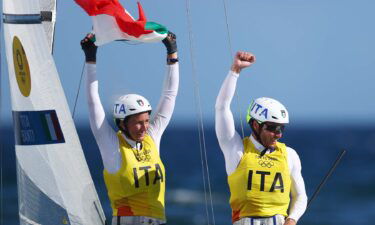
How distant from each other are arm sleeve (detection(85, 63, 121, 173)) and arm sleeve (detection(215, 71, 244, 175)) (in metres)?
0.77

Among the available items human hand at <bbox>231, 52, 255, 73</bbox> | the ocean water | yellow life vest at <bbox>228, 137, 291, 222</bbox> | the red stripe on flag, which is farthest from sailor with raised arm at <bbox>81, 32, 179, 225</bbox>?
the ocean water

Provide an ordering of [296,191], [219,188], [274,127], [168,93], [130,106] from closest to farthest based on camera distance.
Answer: [130,106]
[274,127]
[168,93]
[296,191]
[219,188]

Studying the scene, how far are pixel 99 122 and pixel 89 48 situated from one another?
55 centimetres

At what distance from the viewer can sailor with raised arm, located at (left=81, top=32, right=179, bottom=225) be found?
26.1ft

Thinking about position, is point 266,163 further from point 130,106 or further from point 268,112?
point 130,106

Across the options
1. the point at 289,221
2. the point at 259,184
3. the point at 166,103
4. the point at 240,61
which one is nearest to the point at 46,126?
the point at 166,103

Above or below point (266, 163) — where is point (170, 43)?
above

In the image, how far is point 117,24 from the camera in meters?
8.37

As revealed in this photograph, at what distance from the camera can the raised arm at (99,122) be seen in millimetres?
7984

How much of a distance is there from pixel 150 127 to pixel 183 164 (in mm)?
41779

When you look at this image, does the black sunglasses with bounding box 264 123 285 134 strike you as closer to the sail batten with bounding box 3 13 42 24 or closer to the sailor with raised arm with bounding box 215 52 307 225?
the sailor with raised arm with bounding box 215 52 307 225

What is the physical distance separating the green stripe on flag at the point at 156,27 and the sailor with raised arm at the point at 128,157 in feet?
1.52

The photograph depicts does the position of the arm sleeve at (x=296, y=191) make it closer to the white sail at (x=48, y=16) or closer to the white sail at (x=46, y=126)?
the white sail at (x=46, y=126)

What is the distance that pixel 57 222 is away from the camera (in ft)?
26.4
